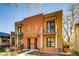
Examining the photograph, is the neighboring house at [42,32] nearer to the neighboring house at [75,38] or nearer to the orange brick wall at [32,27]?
the orange brick wall at [32,27]

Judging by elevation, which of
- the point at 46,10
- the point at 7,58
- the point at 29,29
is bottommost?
the point at 7,58

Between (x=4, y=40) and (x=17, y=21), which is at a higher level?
(x=17, y=21)

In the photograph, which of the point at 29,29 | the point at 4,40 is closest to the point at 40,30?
the point at 29,29

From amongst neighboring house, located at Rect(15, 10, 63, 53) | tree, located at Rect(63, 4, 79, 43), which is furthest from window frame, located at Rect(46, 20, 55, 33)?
tree, located at Rect(63, 4, 79, 43)

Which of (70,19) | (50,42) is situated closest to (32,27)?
(50,42)

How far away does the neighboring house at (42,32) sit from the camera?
2281mm

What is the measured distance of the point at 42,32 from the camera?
232 centimetres

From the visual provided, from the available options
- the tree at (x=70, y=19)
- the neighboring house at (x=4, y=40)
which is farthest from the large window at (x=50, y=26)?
the neighboring house at (x=4, y=40)

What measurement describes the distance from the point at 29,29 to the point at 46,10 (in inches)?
11.5

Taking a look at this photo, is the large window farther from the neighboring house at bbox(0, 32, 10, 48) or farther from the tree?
the neighboring house at bbox(0, 32, 10, 48)

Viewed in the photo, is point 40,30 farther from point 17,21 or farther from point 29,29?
point 17,21

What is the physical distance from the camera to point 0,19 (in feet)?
7.59

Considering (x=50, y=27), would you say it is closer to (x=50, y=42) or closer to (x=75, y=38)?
(x=50, y=42)

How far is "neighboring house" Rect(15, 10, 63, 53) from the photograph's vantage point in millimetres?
2281
